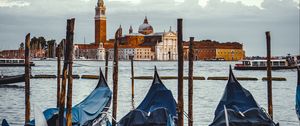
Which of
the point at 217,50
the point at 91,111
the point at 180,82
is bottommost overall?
the point at 91,111

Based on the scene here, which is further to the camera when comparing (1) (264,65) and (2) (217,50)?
(2) (217,50)

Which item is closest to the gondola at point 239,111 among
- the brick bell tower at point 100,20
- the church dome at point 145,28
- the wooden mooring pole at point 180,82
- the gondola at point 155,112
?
the wooden mooring pole at point 180,82

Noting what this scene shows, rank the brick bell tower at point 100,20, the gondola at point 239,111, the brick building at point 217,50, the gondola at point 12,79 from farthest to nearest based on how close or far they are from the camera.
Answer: the brick building at point 217,50 → the brick bell tower at point 100,20 → the gondola at point 12,79 → the gondola at point 239,111

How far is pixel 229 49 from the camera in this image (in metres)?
103

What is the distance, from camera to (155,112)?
8227 mm

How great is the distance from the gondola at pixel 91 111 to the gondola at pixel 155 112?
0.47 metres

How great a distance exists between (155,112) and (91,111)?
3.20 ft

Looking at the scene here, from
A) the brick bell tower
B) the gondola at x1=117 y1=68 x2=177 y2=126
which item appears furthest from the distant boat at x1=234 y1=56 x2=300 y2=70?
the brick bell tower

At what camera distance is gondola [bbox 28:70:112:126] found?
7461 millimetres

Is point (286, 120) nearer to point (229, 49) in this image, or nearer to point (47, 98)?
point (47, 98)

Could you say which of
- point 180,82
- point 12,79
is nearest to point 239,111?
point 180,82

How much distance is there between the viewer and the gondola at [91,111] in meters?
7.46

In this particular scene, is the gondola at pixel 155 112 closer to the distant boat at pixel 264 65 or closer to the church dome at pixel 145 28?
the distant boat at pixel 264 65

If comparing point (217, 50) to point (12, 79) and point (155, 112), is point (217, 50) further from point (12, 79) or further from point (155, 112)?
point (155, 112)
